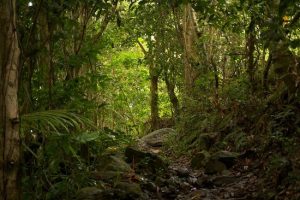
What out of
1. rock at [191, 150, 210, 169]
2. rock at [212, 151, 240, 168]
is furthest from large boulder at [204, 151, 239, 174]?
rock at [191, 150, 210, 169]

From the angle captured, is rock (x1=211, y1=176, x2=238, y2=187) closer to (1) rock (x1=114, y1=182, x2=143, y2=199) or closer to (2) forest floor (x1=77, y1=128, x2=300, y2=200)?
(2) forest floor (x1=77, y1=128, x2=300, y2=200)

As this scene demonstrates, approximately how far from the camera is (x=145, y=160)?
7398 millimetres

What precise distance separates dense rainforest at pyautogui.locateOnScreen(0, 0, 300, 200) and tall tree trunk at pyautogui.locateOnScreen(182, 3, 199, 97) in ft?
0.13

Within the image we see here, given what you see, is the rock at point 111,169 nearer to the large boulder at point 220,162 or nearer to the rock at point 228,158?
the large boulder at point 220,162

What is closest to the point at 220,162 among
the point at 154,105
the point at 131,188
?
the point at 131,188

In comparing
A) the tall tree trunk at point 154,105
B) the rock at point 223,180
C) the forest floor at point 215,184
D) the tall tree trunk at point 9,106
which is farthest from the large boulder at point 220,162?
the tall tree trunk at point 154,105

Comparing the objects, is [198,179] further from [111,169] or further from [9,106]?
[9,106]

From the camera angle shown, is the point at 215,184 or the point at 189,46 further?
the point at 189,46

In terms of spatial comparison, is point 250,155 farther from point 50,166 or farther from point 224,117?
point 50,166

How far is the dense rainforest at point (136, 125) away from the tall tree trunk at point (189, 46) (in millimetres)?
41

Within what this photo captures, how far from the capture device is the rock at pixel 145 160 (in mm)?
7371

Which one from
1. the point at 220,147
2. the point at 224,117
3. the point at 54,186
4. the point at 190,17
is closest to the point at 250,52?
the point at 224,117

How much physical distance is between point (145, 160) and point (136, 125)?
3.16ft

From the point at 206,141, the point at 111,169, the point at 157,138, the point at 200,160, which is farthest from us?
the point at 157,138
